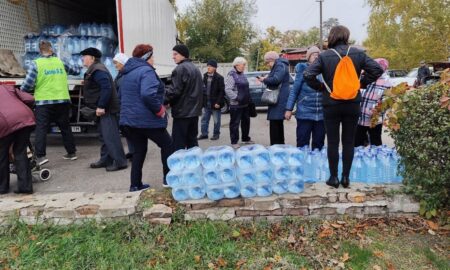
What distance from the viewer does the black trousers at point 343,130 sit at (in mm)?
3918

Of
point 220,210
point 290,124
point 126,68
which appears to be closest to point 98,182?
point 126,68

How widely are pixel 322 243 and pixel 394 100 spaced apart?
164 centimetres

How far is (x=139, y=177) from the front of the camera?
4.60m

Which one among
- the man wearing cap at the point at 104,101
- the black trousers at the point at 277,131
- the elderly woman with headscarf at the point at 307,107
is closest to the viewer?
the elderly woman with headscarf at the point at 307,107

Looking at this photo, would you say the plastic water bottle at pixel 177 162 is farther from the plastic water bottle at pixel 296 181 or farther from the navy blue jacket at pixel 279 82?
the navy blue jacket at pixel 279 82

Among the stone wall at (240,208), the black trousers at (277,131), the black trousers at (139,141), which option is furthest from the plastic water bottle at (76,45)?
the stone wall at (240,208)

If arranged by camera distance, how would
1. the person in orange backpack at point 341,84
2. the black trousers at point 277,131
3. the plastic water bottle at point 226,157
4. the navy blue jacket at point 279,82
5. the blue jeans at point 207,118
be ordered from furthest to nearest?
1. the blue jeans at point 207,118
2. the black trousers at point 277,131
3. the navy blue jacket at point 279,82
4. the plastic water bottle at point 226,157
5. the person in orange backpack at point 341,84

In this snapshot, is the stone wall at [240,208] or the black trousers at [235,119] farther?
the black trousers at [235,119]

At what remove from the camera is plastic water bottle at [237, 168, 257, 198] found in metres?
3.87

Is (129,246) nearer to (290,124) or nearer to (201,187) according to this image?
(201,187)

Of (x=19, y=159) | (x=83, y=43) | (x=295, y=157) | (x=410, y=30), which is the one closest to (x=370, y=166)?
(x=295, y=157)

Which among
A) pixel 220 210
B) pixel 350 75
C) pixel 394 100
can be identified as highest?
pixel 350 75

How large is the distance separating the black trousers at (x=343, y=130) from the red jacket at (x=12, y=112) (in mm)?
3353

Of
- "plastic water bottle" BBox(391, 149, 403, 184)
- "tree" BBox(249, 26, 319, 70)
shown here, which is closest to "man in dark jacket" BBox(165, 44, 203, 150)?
"plastic water bottle" BBox(391, 149, 403, 184)
